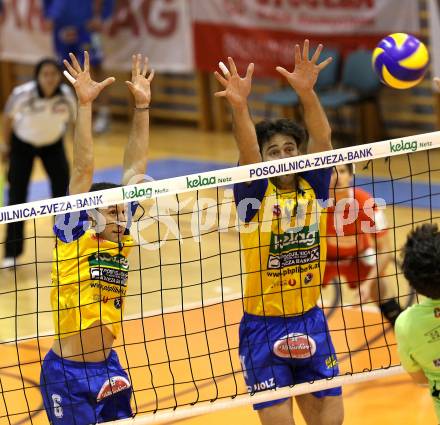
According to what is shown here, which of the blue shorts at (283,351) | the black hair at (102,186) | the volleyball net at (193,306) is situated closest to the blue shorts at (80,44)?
the volleyball net at (193,306)

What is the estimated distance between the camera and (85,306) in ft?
16.4

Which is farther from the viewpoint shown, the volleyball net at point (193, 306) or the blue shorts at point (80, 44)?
the blue shorts at point (80, 44)

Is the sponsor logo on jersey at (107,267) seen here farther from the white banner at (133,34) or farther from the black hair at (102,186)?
the white banner at (133,34)

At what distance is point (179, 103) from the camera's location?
54.9 feet

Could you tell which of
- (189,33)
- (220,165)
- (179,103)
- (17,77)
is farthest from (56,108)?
(17,77)

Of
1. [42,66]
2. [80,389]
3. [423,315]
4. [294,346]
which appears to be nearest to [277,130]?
[294,346]

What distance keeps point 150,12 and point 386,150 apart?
11024mm

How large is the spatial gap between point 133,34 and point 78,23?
0.88 m

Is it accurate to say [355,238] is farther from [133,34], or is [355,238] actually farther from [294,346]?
[133,34]

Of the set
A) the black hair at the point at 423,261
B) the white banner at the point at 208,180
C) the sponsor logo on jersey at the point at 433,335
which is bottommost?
the sponsor logo on jersey at the point at 433,335

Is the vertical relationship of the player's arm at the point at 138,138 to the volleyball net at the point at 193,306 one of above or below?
above

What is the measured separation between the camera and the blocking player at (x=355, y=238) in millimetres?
7215

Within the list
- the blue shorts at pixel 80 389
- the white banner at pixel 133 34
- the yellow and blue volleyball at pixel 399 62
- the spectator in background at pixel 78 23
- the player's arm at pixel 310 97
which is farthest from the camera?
the spectator in background at pixel 78 23

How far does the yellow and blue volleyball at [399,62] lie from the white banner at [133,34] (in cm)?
890
